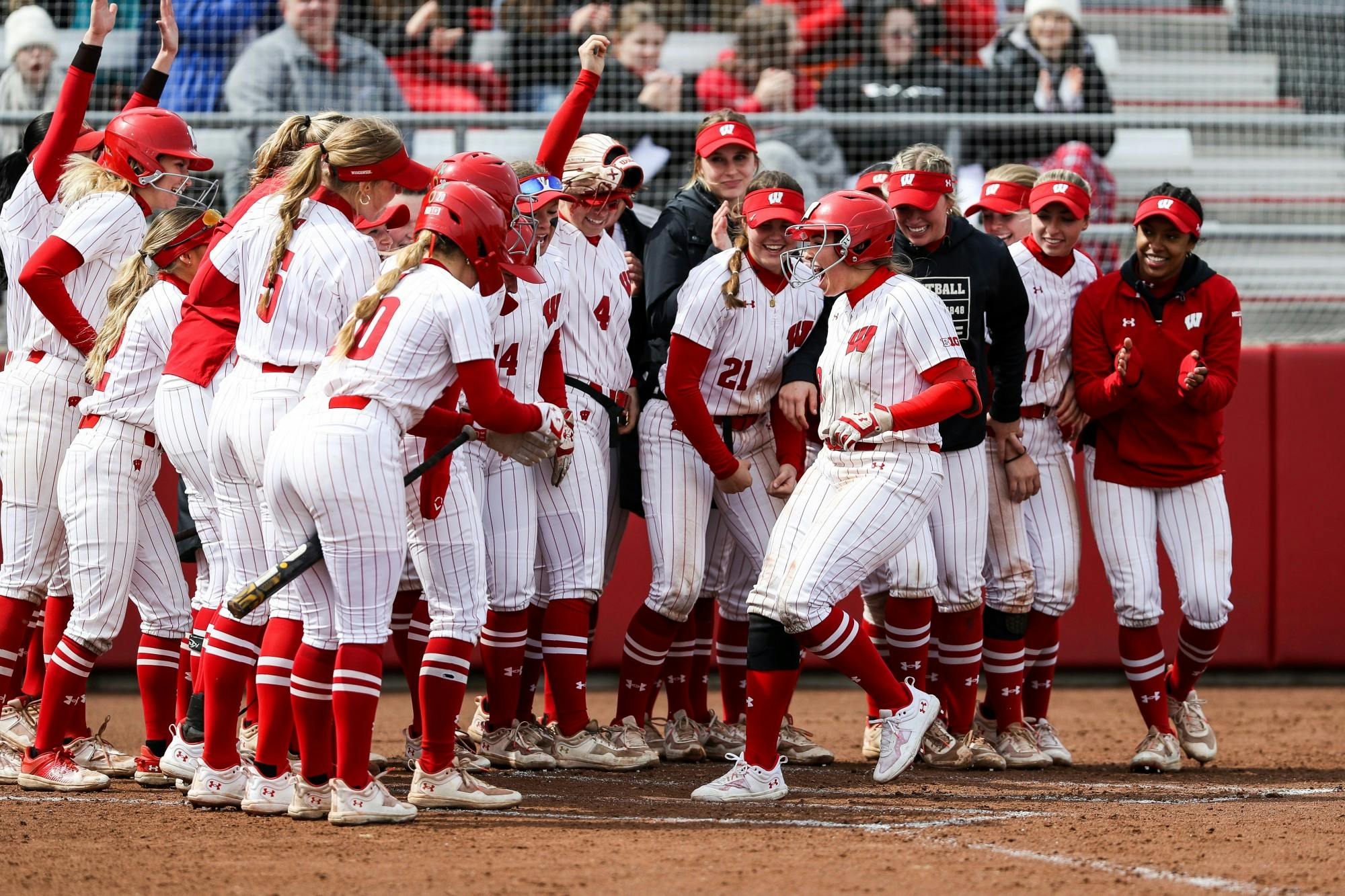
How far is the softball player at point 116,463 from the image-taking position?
17.5ft

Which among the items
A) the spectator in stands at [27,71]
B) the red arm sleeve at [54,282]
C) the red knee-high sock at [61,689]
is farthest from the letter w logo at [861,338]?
the spectator in stands at [27,71]

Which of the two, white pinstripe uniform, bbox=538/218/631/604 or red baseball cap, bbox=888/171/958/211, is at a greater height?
red baseball cap, bbox=888/171/958/211

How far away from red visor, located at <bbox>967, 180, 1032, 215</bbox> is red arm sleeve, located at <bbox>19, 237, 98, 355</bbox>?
361 cm

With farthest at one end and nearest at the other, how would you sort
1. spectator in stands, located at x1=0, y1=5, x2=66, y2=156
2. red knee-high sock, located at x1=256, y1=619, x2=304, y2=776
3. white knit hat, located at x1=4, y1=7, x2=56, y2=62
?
1. white knit hat, located at x1=4, y1=7, x2=56, y2=62
2. spectator in stands, located at x1=0, y1=5, x2=66, y2=156
3. red knee-high sock, located at x1=256, y1=619, x2=304, y2=776

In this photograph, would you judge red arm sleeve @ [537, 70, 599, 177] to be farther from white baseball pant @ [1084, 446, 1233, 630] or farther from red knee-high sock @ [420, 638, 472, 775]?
white baseball pant @ [1084, 446, 1233, 630]

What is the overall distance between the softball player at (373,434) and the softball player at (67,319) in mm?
1405

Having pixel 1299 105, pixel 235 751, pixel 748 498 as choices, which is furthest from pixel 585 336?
pixel 1299 105

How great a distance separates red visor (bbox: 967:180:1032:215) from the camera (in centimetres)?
670

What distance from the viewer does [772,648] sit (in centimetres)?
518

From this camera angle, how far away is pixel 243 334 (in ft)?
16.1

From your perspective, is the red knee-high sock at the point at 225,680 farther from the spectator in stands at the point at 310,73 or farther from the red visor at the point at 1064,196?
the spectator in stands at the point at 310,73

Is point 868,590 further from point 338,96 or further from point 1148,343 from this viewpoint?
point 338,96

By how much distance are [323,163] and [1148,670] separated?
3.67 m

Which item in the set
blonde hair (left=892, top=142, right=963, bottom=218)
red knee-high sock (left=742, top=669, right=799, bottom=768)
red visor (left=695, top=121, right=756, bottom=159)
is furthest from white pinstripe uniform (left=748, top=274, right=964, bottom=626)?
red visor (left=695, top=121, right=756, bottom=159)
